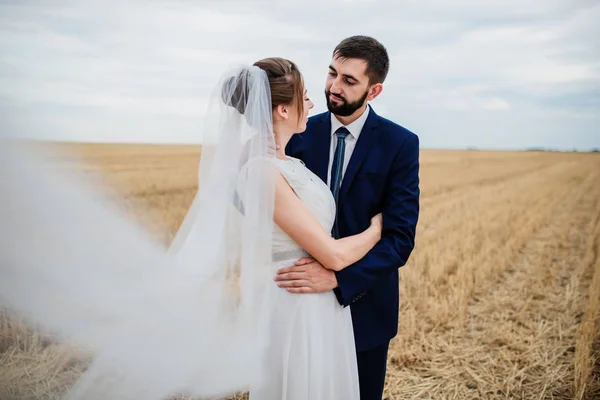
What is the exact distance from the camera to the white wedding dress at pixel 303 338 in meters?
2.37

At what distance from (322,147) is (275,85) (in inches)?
22.1

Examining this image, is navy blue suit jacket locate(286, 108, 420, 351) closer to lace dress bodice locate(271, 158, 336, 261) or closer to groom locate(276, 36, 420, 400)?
groom locate(276, 36, 420, 400)

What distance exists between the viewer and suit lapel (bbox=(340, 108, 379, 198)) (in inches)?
104

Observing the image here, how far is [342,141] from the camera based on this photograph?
277 centimetres

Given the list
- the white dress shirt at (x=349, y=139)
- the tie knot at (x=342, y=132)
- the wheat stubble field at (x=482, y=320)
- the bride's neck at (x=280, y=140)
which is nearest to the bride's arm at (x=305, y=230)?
the bride's neck at (x=280, y=140)

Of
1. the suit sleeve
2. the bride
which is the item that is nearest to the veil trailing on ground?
the bride

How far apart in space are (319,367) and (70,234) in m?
1.79

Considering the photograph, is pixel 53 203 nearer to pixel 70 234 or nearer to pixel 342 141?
pixel 70 234

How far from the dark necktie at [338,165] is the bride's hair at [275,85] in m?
0.41

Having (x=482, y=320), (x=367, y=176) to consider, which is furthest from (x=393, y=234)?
(x=482, y=320)

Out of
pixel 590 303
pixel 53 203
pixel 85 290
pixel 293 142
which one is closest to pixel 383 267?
pixel 293 142

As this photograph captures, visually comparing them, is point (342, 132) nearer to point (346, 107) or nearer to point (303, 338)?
point (346, 107)

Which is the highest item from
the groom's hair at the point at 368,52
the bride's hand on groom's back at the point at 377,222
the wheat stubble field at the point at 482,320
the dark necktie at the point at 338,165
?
the groom's hair at the point at 368,52

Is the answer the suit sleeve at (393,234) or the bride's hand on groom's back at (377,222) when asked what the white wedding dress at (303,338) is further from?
the bride's hand on groom's back at (377,222)
